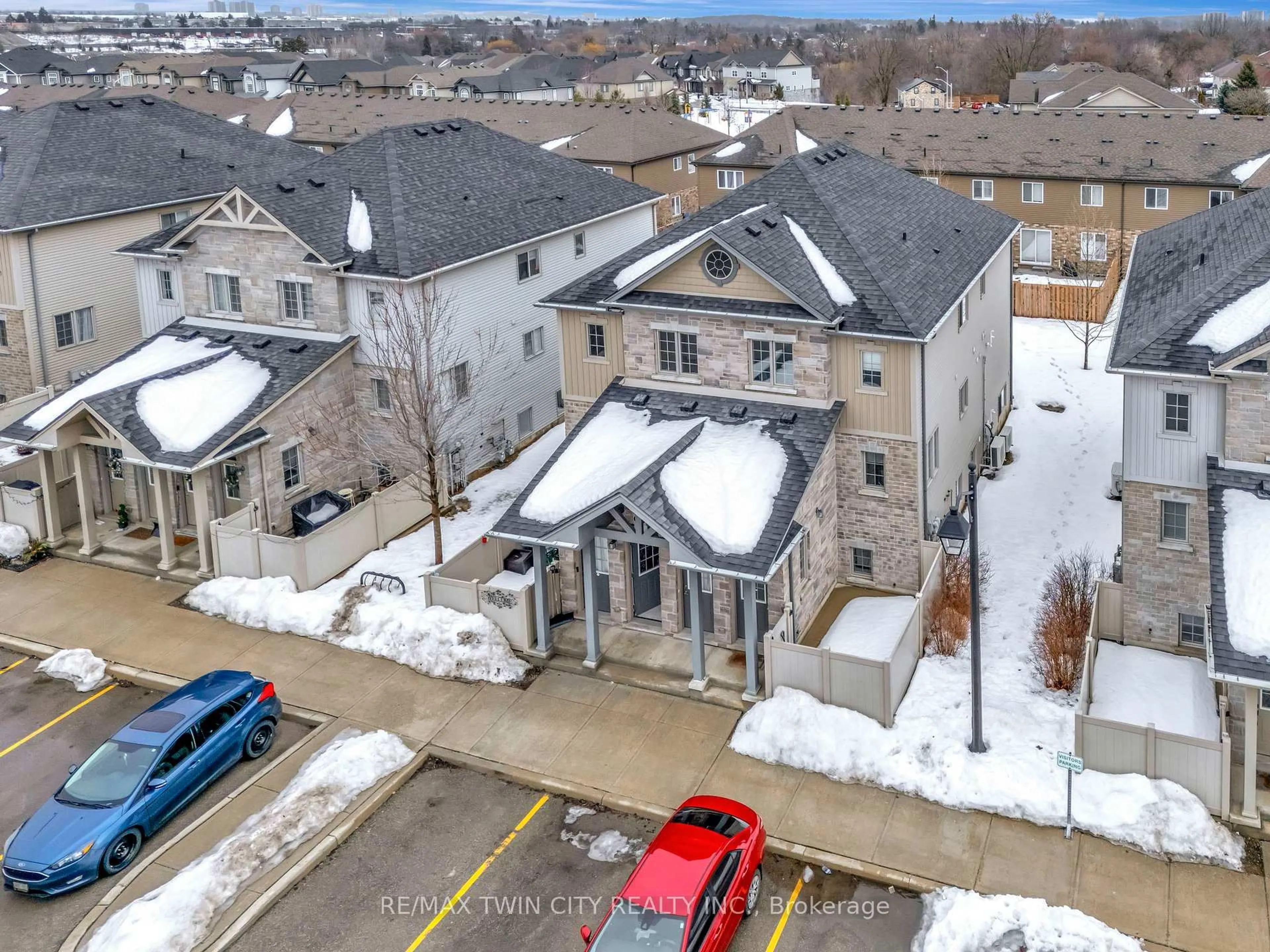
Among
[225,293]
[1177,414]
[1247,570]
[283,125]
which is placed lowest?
[1247,570]

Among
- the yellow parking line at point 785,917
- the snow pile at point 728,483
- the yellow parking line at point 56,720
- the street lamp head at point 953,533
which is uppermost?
the street lamp head at point 953,533

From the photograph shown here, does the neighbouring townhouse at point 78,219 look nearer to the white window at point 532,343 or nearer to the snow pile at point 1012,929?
the white window at point 532,343

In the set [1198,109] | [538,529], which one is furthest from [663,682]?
[1198,109]

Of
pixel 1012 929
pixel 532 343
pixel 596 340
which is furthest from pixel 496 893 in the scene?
pixel 532 343

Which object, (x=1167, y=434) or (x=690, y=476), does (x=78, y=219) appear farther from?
(x=1167, y=434)

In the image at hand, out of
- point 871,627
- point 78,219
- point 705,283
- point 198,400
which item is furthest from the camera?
point 78,219

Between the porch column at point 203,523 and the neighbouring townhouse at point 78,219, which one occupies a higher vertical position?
the neighbouring townhouse at point 78,219

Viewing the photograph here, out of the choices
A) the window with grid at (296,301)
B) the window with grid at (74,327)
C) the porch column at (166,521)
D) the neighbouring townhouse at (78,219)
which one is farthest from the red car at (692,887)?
the window with grid at (74,327)
